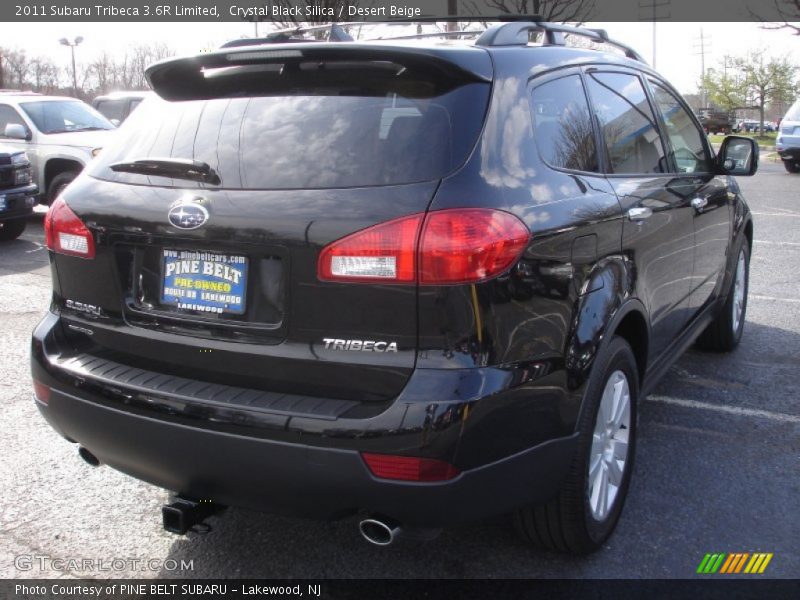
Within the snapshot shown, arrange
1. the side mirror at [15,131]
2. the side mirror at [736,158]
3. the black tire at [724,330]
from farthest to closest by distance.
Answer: the side mirror at [15,131], the black tire at [724,330], the side mirror at [736,158]

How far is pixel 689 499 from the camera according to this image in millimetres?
3426

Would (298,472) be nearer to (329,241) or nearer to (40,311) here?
(329,241)

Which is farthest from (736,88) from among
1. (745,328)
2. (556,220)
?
(556,220)

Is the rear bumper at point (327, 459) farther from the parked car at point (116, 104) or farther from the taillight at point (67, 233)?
the parked car at point (116, 104)

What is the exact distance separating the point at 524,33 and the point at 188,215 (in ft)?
4.58

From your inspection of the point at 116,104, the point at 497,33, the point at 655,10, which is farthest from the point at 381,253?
the point at 655,10

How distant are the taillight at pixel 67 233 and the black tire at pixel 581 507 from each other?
1.72 m

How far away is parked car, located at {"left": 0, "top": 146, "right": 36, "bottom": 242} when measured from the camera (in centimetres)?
963

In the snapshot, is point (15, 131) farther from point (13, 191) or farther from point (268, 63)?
point (268, 63)

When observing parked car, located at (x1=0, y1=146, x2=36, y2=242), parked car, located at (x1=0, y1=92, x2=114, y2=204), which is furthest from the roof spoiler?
parked car, located at (x1=0, y1=92, x2=114, y2=204)

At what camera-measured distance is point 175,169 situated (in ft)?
8.66

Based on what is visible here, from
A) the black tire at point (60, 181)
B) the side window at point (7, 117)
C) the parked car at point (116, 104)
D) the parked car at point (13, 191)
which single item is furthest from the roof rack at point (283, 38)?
the parked car at point (116, 104)

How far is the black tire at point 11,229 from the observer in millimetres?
10203

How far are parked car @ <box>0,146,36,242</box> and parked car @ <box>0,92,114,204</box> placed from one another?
4.69ft
